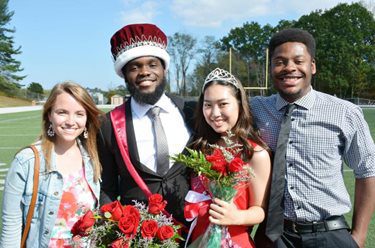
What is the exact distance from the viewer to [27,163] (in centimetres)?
257

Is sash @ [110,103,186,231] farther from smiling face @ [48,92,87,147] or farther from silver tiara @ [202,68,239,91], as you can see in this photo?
silver tiara @ [202,68,239,91]

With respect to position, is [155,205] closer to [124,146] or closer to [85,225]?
[85,225]

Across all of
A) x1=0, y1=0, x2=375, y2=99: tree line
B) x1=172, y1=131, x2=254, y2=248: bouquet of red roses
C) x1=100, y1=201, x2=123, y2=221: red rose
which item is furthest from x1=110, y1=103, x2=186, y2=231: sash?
x1=0, y1=0, x2=375, y2=99: tree line

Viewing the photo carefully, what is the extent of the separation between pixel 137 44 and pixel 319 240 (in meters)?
1.84

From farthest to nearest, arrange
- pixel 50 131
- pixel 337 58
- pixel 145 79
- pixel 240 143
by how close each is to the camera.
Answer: pixel 337 58, pixel 145 79, pixel 50 131, pixel 240 143

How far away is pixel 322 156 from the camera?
8.51 feet

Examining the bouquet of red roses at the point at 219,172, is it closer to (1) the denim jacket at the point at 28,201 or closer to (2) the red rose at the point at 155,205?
(2) the red rose at the point at 155,205

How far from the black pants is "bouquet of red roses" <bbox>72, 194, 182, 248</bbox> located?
0.91 metres

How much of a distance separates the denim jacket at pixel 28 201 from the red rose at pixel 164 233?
961 millimetres

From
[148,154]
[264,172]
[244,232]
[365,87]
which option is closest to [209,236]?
[244,232]

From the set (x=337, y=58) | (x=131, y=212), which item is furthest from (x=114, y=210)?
(x=337, y=58)

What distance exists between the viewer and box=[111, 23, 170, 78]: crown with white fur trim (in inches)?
115

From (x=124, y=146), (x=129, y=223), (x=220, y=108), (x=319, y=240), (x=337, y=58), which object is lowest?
(x=319, y=240)

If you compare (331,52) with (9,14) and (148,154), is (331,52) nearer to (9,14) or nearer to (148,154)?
(9,14)
